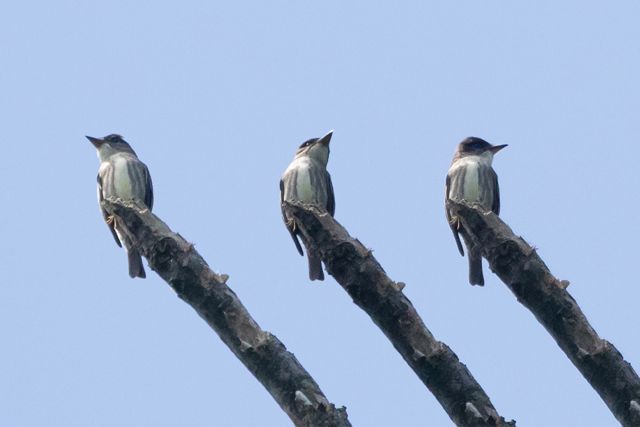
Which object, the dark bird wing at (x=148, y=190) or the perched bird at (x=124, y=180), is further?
the dark bird wing at (x=148, y=190)

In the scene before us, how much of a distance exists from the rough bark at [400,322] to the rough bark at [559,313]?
89cm

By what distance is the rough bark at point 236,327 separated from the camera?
12812 mm

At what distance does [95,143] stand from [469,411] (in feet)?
32.5

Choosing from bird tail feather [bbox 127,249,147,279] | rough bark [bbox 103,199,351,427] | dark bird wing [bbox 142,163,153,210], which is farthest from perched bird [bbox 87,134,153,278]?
rough bark [bbox 103,199,351,427]

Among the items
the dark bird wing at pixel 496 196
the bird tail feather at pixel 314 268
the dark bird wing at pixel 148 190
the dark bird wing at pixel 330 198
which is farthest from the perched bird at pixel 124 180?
the dark bird wing at pixel 496 196

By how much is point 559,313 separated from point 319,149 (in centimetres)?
763

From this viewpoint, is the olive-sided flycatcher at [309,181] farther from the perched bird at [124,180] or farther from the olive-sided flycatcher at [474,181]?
the perched bird at [124,180]

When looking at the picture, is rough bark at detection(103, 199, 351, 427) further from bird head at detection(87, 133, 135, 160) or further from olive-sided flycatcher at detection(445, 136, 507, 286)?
bird head at detection(87, 133, 135, 160)

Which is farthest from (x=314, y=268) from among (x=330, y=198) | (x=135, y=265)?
(x=135, y=265)

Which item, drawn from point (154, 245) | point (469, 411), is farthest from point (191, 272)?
point (469, 411)

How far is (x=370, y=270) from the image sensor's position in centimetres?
1398

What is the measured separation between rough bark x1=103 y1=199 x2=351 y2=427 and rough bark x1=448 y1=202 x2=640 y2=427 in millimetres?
2239

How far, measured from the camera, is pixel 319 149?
821 inches

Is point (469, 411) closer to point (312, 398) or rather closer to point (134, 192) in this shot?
point (312, 398)
